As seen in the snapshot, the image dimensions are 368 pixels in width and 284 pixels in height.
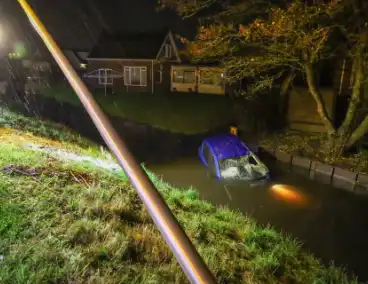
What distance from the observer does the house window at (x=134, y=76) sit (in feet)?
98.1

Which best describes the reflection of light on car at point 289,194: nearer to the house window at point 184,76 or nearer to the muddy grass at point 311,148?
the muddy grass at point 311,148

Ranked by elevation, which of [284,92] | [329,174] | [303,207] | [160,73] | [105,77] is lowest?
[303,207]

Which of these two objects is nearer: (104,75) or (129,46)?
(104,75)

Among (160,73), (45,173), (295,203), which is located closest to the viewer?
(45,173)

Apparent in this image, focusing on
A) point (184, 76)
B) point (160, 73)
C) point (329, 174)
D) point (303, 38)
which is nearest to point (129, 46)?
point (160, 73)

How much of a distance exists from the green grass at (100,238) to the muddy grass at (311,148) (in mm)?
7827

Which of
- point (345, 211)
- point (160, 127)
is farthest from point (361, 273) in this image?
point (160, 127)

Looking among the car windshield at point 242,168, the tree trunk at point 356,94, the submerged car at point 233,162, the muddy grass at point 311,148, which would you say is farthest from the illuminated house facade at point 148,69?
the car windshield at point 242,168

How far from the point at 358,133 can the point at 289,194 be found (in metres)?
4.84

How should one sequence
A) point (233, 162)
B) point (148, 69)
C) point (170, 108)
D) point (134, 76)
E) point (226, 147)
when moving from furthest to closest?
point (134, 76) < point (148, 69) < point (170, 108) < point (226, 147) < point (233, 162)

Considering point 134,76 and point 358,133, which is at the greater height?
point 134,76

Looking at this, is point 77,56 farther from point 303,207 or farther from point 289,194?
point 303,207

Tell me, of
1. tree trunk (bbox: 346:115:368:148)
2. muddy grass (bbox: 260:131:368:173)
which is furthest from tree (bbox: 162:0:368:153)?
muddy grass (bbox: 260:131:368:173)

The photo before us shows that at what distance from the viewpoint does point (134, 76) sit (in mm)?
30203
